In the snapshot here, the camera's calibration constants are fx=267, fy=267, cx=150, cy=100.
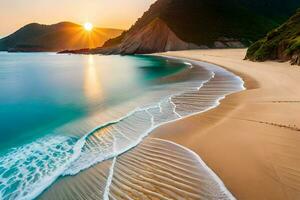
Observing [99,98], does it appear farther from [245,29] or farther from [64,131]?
[245,29]

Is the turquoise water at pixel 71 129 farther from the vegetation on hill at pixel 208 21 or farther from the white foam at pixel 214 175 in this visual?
the vegetation on hill at pixel 208 21

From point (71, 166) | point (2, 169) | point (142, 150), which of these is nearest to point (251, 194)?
point (142, 150)

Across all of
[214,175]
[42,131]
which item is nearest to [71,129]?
[42,131]

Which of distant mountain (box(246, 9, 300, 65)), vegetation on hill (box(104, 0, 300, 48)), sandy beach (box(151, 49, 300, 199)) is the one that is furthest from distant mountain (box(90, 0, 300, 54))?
sandy beach (box(151, 49, 300, 199))

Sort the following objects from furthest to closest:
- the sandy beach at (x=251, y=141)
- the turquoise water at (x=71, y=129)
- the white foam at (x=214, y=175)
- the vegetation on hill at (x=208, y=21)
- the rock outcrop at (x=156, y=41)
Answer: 1. the vegetation on hill at (x=208, y=21)
2. the rock outcrop at (x=156, y=41)
3. the turquoise water at (x=71, y=129)
4. the sandy beach at (x=251, y=141)
5. the white foam at (x=214, y=175)

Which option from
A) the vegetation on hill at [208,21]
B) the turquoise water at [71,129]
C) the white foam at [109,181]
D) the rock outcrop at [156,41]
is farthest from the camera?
the vegetation on hill at [208,21]

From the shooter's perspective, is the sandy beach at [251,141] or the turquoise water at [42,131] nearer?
the sandy beach at [251,141]

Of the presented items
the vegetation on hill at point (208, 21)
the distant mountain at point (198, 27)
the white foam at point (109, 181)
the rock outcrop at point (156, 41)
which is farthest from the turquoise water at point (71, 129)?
the vegetation on hill at point (208, 21)
